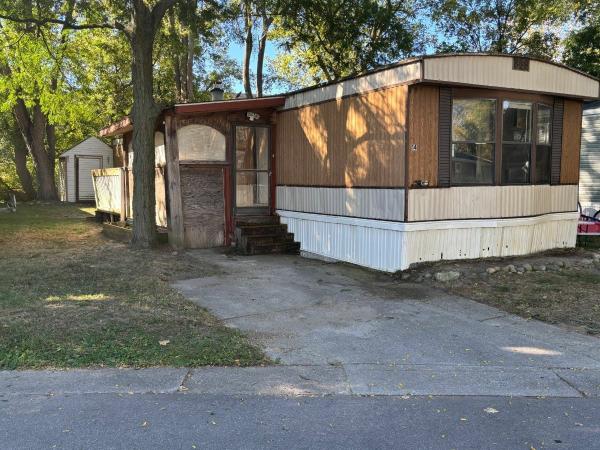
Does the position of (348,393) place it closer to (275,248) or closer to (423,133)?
(423,133)

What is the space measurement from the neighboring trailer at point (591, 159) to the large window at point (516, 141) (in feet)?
17.6

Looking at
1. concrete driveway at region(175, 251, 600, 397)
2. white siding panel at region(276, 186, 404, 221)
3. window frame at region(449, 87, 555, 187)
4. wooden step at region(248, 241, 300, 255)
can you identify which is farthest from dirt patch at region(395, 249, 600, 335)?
wooden step at region(248, 241, 300, 255)

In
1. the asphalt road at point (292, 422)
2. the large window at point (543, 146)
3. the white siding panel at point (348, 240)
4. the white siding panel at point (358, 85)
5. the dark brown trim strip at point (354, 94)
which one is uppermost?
the white siding panel at point (358, 85)

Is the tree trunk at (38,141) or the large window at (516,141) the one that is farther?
the tree trunk at (38,141)

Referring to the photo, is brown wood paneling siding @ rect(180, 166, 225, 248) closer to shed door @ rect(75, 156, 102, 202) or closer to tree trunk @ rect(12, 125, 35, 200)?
shed door @ rect(75, 156, 102, 202)

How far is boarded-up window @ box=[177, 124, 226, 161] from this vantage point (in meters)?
10.6

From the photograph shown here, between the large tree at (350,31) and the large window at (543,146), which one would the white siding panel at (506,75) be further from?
the large tree at (350,31)

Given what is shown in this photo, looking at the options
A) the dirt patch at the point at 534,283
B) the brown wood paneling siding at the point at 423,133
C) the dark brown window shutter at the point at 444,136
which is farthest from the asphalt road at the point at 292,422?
the dark brown window shutter at the point at 444,136

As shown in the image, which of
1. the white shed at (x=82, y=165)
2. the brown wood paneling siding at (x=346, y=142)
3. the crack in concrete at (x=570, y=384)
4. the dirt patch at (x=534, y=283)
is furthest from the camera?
the white shed at (x=82, y=165)

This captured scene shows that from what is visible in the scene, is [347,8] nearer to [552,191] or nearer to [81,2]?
[81,2]

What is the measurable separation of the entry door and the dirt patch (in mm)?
4319

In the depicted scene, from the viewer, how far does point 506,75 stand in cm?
841

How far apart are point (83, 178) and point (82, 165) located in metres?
0.66

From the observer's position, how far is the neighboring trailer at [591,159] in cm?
1340
